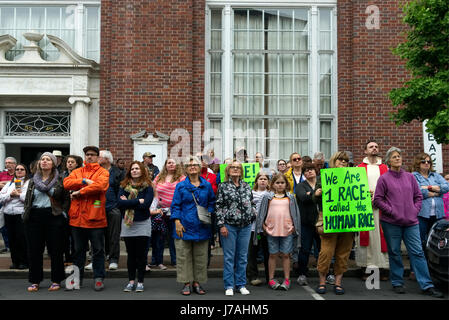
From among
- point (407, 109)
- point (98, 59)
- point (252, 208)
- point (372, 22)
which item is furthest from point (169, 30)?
point (252, 208)

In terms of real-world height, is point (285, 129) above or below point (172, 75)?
below

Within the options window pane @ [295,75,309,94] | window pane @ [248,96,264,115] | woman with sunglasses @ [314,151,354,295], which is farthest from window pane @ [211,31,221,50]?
woman with sunglasses @ [314,151,354,295]

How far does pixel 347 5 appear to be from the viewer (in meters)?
13.0

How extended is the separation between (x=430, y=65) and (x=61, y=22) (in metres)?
8.78

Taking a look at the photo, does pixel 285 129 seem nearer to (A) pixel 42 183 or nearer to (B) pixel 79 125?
(B) pixel 79 125

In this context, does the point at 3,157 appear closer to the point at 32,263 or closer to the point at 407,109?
the point at 32,263

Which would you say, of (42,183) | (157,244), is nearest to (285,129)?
(157,244)

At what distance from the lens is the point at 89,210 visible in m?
7.20

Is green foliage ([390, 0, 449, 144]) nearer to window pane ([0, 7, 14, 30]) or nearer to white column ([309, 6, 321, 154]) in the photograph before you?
white column ([309, 6, 321, 154])

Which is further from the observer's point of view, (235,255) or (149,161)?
(149,161)

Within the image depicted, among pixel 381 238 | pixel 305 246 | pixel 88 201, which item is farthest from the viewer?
pixel 381 238

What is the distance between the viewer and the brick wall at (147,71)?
1241 cm

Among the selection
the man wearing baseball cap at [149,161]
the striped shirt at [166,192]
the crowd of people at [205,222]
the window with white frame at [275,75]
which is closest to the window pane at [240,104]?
the window with white frame at [275,75]

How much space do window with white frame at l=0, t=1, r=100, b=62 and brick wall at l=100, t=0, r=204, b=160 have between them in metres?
0.67
